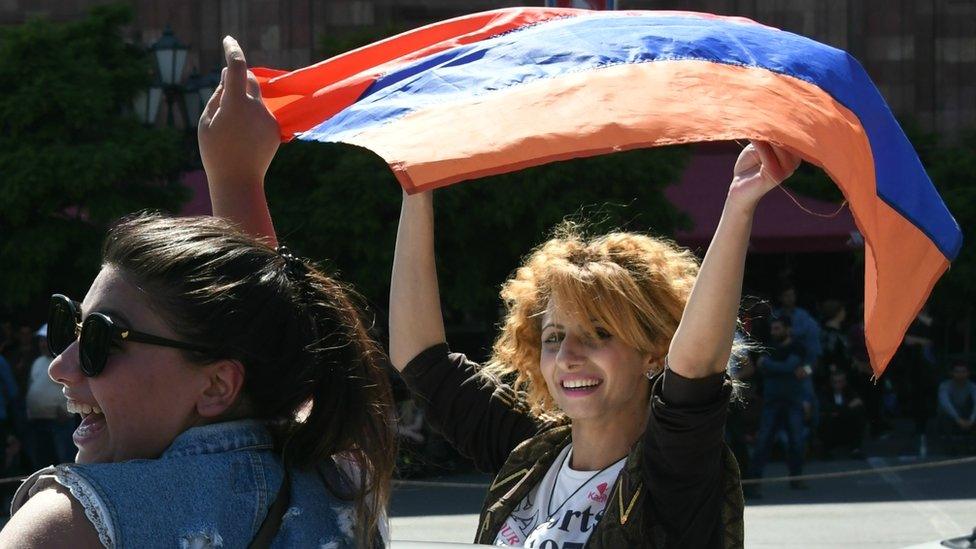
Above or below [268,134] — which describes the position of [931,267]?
below

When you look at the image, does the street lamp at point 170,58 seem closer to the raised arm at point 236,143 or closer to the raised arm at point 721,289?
the raised arm at point 236,143

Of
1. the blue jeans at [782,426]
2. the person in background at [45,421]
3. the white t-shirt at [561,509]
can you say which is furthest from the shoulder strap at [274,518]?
the blue jeans at [782,426]

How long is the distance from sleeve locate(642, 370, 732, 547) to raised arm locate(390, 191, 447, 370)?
0.85 metres

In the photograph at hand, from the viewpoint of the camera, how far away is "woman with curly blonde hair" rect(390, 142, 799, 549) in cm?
263

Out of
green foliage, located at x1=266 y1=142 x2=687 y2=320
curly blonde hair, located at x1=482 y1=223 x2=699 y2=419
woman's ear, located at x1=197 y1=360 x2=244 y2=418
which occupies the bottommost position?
green foliage, located at x1=266 y1=142 x2=687 y2=320

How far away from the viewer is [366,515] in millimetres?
1902

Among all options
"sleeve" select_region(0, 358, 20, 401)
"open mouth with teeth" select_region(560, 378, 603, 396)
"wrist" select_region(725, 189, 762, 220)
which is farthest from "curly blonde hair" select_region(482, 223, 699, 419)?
"sleeve" select_region(0, 358, 20, 401)

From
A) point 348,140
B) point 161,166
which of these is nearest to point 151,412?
point 348,140

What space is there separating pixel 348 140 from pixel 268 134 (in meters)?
0.24

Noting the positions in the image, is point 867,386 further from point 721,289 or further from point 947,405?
point 721,289

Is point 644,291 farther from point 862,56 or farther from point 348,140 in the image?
point 862,56

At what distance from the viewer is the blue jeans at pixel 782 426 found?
506 inches

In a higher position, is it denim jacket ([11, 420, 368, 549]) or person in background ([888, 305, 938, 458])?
denim jacket ([11, 420, 368, 549])

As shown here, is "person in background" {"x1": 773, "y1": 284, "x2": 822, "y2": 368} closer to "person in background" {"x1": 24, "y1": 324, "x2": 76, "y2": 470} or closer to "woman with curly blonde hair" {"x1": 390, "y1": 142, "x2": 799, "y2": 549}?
"person in background" {"x1": 24, "y1": 324, "x2": 76, "y2": 470}
